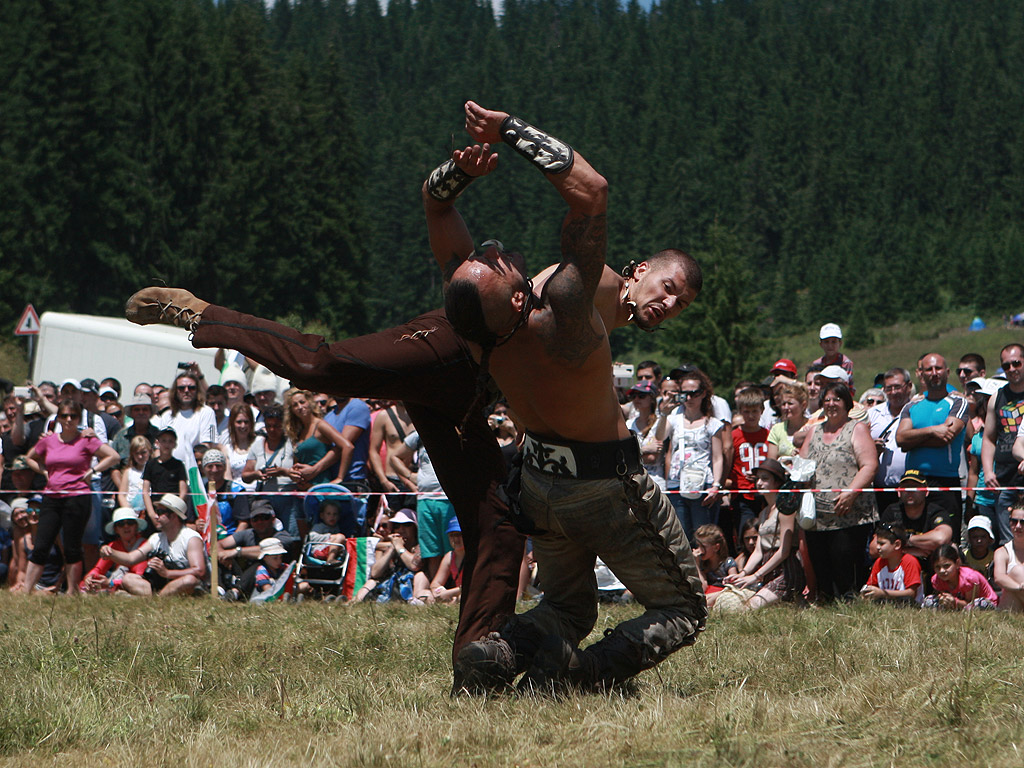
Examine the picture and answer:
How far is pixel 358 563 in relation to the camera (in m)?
9.55

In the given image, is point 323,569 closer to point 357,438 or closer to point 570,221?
point 357,438

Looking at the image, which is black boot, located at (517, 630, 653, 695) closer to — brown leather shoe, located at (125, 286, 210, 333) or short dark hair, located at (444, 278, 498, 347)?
short dark hair, located at (444, 278, 498, 347)

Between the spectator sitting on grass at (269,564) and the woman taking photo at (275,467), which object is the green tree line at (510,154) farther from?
the spectator sitting on grass at (269,564)

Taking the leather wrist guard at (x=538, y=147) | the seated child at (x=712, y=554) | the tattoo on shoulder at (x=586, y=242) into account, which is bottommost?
the seated child at (x=712, y=554)

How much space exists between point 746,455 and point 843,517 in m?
1.27

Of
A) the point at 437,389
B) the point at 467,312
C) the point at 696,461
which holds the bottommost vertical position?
the point at 696,461

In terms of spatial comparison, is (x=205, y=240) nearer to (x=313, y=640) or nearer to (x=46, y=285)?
(x=46, y=285)

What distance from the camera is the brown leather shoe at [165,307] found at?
4715mm

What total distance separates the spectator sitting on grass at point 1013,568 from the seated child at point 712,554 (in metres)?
1.79

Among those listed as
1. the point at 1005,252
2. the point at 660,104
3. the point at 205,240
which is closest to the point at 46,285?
the point at 205,240

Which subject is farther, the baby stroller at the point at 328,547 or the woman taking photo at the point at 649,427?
the woman taking photo at the point at 649,427

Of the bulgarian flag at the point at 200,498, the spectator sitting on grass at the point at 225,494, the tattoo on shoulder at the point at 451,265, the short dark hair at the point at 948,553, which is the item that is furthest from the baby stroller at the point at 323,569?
the tattoo on shoulder at the point at 451,265

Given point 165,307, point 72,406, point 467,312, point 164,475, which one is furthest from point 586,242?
point 72,406

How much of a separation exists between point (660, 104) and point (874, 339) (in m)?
37.5
